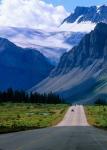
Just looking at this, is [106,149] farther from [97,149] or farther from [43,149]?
[43,149]

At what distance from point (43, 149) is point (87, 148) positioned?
4182 mm

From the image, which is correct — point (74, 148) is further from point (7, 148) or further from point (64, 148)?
point (7, 148)

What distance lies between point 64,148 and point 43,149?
1980 millimetres

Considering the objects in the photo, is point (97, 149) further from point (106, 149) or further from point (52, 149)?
point (52, 149)

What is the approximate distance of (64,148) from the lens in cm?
4453

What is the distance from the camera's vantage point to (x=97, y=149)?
44.4 m

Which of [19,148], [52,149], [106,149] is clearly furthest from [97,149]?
[19,148]

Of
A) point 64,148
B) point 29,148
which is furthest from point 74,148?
point 29,148

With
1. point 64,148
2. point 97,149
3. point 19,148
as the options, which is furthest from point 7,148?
point 97,149

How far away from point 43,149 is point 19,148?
199cm

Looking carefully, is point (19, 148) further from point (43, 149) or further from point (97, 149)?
point (97, 149)

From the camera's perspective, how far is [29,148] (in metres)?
44.4

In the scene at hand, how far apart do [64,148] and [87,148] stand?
220cm

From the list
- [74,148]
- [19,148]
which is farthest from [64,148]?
[19,148]
